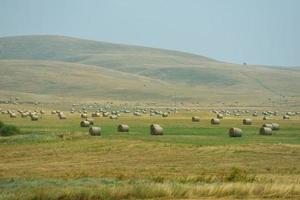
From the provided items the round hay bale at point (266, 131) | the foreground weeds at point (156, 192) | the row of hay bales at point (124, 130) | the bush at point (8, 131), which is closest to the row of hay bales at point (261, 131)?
the round hay bale at point (266, 131)

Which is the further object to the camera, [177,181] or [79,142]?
[79,142]

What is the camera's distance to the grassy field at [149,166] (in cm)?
2044

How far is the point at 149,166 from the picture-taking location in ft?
98.5

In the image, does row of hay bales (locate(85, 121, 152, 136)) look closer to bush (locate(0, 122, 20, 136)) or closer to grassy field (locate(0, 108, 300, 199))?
grassy field (locate(0, 108, 300, 199))

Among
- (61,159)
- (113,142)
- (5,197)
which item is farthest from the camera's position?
(113,142)

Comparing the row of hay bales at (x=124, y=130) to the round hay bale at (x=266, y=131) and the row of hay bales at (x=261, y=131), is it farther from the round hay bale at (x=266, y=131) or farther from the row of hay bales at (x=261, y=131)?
the round hay bale at (x=266, y=131)

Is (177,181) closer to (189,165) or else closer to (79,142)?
(189,165)

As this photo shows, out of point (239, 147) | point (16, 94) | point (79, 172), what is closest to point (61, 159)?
point (79, 172)

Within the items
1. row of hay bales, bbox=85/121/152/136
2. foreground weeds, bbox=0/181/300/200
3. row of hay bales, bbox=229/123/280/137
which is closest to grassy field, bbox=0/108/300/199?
foreground weeds, bbox=0/181/300/200

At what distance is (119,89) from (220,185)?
155 m

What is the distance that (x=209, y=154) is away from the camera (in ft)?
113

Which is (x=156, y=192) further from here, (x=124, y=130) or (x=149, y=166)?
(x=124, y=130)

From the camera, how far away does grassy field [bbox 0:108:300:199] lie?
67.1 feet

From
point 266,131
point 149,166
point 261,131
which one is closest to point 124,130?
point 261,131
